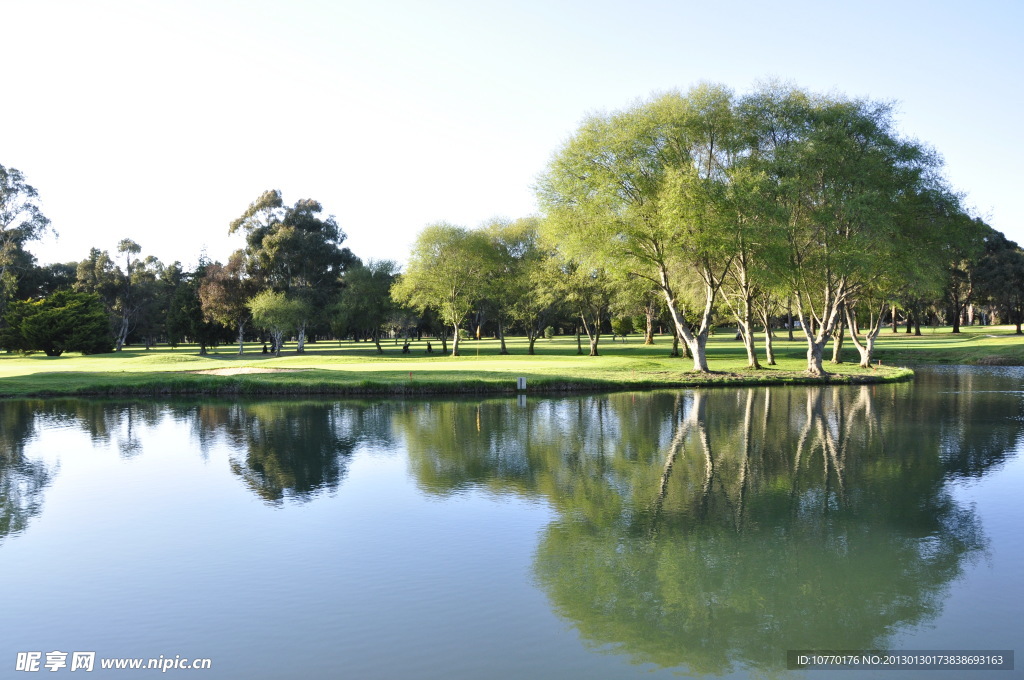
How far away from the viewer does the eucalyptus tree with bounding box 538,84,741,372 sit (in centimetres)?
4178

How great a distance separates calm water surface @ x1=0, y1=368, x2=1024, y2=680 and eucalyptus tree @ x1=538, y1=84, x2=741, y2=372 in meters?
16.9

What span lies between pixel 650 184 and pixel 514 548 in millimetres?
34181

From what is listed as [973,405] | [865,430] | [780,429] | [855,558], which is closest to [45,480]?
[855,558]

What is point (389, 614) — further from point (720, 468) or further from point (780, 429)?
point (780, 429)

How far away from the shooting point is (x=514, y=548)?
1407 centimetres

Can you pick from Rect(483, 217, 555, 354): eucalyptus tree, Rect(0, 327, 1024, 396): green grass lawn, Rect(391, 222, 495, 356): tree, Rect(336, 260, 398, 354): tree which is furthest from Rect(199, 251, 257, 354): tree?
Rect(483, 217, 555, 354): eucalyptus tree

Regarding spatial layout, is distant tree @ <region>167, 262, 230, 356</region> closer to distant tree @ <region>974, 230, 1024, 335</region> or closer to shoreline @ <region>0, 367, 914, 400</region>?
shoreline @ <region>0, 367, 914, 400</region>

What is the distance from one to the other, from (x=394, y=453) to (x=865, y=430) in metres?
17.2

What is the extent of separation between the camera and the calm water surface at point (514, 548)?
397 inches

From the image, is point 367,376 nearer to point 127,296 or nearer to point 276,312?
point 276,312

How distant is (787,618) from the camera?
10773mm

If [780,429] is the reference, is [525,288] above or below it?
above

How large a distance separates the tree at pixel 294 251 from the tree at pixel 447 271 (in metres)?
12.1

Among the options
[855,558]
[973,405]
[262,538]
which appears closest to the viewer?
[855,558]
